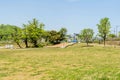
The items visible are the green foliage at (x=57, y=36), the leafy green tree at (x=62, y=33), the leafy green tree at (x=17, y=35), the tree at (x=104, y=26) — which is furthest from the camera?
the leafy green tree at (x=62, y=33)

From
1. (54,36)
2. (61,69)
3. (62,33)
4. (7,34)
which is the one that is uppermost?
(62,33)

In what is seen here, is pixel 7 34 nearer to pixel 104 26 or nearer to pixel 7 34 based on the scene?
pixel 7 34

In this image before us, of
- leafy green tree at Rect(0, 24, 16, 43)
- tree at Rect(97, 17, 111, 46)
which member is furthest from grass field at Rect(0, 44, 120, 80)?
leafy green tree at Rect(0, 24, 16, 43)

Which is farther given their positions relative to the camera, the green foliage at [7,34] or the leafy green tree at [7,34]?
the leafy green tree at [7,34]

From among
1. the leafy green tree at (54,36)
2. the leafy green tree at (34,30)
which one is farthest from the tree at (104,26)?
the leafy green tree at (54,36)

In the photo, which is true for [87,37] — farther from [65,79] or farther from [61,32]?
[65,79]

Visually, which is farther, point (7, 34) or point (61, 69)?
point (7, 34)

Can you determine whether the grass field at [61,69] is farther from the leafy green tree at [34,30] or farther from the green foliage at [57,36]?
the green foliage at [57,36]

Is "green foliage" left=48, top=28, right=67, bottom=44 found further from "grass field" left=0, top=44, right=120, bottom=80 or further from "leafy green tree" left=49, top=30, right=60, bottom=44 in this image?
"grass field" left=0, top=44, right=120, bottom=80

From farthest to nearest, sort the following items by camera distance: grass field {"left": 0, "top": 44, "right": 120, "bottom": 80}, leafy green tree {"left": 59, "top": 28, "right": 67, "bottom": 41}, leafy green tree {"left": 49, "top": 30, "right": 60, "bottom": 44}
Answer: leafy green tree {"left": 59, "top": 28, "right": 67, "bottom": 41} → leafy green tree {"left": 49, "top": 30, "right": 60, "bottom": 44} → grass field {"left": 0, "top": 44, "right": 120, "bottom": 80}

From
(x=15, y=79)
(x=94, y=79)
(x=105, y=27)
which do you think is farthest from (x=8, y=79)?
(x=105, y=27)

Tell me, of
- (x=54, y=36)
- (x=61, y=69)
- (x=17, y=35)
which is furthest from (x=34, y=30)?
(x=61, y=69)

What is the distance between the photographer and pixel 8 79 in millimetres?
8125

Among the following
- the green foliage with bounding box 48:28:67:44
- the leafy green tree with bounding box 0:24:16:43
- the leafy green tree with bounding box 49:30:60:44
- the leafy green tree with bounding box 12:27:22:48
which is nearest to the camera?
the leafy green tree with bounding box 12:27:22:48
